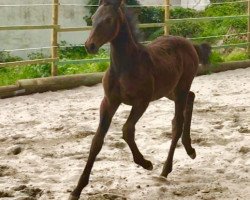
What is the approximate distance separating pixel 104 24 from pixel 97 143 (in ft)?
2.81

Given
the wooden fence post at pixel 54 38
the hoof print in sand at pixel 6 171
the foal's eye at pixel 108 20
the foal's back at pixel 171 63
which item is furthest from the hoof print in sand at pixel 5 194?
the wooden fence post at pixel 54 38

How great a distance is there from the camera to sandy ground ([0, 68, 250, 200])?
4207mm

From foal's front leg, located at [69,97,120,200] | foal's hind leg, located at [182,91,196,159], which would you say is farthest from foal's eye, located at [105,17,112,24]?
foal's hind leg, located at [182,91,196,159]

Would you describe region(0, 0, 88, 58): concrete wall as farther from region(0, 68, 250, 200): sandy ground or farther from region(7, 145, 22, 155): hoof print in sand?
region(7, 145, 22, 155): hoof print in sand

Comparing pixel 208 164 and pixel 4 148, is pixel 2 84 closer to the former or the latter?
pixel 4 148

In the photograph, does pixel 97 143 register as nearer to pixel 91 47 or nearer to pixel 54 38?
pixel 91 47

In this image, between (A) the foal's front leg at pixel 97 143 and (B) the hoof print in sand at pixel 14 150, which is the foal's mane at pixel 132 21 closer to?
(A) the foal's front leg at pixel 97 143

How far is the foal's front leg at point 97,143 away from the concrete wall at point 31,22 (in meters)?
10.7

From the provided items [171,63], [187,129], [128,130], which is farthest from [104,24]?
[187,129]

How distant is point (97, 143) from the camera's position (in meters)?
3.88

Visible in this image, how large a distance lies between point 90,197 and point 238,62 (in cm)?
798

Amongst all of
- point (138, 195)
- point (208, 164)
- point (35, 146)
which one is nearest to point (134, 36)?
point (138, 195)

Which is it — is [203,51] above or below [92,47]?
below

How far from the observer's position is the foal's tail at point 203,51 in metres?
5.18
